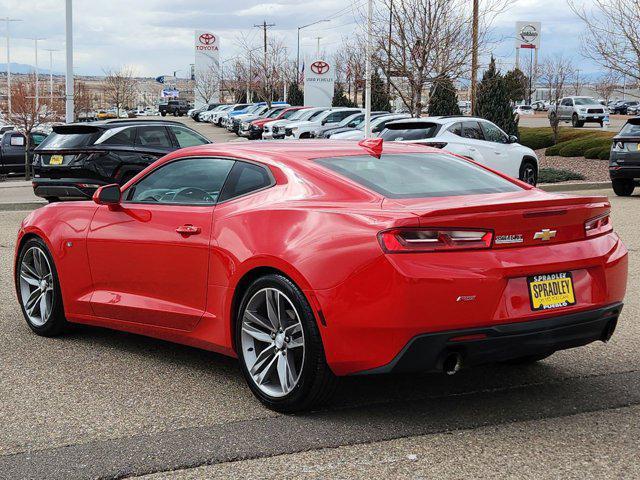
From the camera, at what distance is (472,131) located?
19.8 m

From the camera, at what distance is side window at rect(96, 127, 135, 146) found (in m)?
16.2

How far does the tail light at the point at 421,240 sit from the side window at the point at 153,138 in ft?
40.9

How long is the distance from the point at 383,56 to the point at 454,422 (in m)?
26.8

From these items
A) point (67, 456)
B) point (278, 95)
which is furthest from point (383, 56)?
point (278, 95)

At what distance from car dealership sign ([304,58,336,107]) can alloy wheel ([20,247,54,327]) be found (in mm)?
51596

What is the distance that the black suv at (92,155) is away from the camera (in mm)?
16047

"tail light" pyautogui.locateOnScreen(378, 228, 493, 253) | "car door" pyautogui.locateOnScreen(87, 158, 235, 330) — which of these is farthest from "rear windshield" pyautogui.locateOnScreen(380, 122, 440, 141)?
"tail light" pyautogui.locateOnScreen(378, 228, 493, 253)

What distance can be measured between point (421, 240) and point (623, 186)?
1641cm

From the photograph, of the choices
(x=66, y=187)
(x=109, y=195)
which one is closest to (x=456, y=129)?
(x=66, y=187)

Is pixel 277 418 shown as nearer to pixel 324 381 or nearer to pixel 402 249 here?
pixel 324 381

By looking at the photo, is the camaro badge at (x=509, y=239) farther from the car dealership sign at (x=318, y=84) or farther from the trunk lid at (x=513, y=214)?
the car dealership sign at (x=318, y=84)

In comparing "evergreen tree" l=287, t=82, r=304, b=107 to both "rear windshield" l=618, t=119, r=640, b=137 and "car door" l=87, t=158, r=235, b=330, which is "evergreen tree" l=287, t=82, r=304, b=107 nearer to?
"rear windshield" l=618, t=119, r=640, b=137

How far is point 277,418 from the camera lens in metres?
4.93

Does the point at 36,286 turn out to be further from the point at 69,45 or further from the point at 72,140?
the point at 69,45
